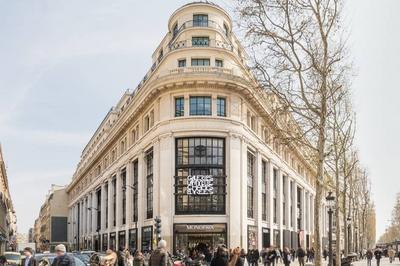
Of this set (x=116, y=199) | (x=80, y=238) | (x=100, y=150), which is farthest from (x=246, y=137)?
(x=80, y=238)

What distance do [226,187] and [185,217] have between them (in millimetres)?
4299

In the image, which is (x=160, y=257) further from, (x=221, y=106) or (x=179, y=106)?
(x=179, y=106)

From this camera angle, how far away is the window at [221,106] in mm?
50375

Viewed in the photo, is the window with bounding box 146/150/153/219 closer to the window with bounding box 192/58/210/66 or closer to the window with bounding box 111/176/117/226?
the window with bounding box 192/58/210/66

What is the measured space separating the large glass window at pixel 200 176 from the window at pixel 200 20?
10410mm

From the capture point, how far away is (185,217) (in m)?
48.8

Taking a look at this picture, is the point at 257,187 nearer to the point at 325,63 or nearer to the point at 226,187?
the point at 226,187

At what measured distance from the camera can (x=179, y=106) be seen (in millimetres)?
50812

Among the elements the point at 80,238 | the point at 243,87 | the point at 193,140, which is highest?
the point at 243,87

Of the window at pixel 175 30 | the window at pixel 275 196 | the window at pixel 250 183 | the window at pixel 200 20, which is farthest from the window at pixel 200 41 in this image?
the window at pixel 275 196

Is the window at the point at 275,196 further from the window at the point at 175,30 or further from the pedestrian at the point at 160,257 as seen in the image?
the pedestrian at the point at 160,257

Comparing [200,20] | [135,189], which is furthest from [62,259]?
[135,189]

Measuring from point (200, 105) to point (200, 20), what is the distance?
809 centimetres

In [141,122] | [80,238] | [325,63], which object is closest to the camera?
[325,63]
